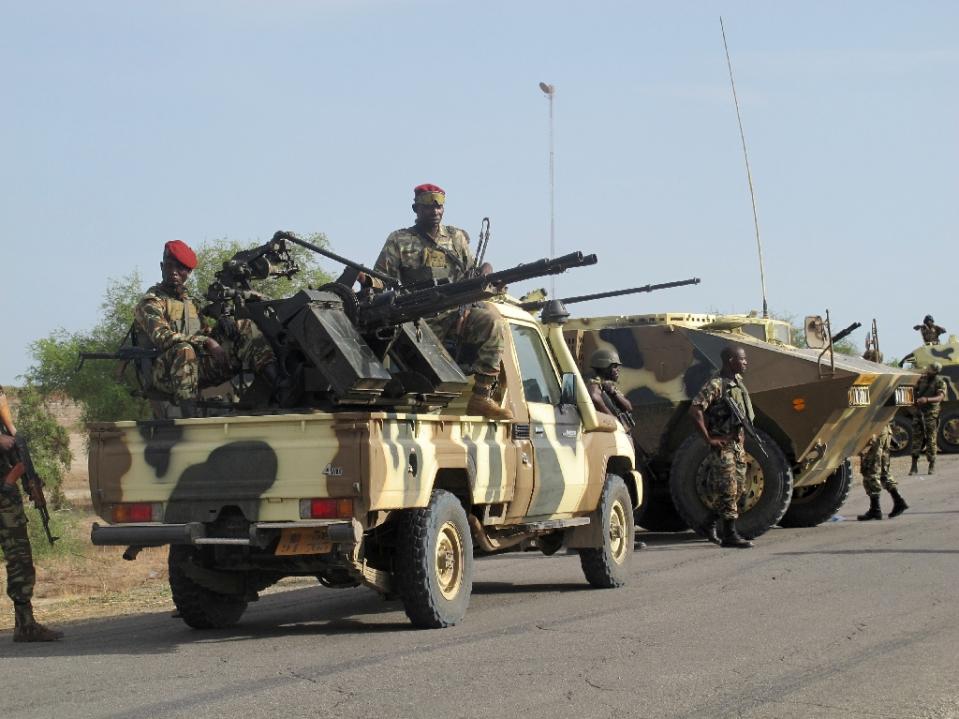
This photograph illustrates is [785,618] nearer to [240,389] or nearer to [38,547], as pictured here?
[240,389]

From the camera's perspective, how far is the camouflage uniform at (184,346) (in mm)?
9406

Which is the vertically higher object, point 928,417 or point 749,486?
point 928,417

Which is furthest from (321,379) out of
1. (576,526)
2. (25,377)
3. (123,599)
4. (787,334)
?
(25,377)

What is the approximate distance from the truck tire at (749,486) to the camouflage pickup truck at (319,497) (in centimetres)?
522

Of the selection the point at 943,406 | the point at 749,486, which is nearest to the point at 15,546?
the point at 749,486

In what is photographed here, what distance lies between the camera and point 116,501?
875 cm

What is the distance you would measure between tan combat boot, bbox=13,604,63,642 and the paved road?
7.2 inches

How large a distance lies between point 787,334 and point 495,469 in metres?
9.02

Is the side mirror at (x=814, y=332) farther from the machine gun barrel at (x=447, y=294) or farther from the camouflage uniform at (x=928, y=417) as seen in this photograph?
the machine gun barrel at (x=447, y=294)

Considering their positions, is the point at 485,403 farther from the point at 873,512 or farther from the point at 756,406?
the point at 873,512

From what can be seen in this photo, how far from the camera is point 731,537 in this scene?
46.8ft

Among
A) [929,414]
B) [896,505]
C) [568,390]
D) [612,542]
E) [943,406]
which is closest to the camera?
[568,390]

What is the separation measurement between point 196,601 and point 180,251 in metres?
2.21

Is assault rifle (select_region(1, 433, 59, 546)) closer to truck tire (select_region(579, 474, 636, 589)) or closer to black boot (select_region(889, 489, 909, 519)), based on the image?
truck tire (select_region(579, 474, 636, 589))
